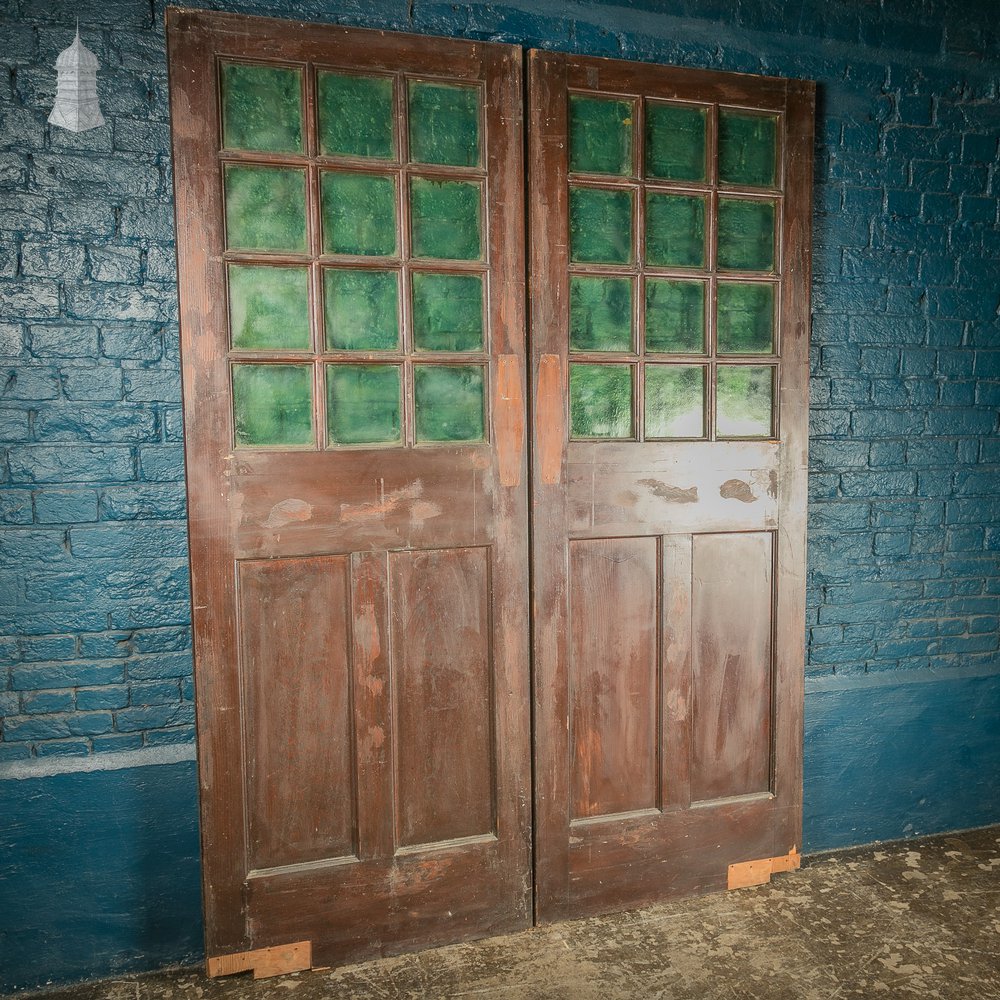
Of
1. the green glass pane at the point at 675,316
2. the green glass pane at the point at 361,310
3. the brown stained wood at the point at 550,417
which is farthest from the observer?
the green glass pane at the point at 675,316

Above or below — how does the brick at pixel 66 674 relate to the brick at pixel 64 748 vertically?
above

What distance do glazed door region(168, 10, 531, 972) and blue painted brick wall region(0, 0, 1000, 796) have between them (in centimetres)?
17

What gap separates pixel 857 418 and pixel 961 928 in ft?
5.17

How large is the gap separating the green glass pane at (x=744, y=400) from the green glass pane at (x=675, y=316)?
0.45 ft

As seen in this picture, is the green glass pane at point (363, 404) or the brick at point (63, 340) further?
the green glass pane at point (363, 404)

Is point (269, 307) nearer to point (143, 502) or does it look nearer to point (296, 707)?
point (143, 502)

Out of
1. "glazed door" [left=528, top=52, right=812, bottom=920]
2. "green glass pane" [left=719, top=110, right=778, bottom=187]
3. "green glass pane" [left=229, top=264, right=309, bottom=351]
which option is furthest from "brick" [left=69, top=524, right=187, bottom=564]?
"green glass pane" [left=719, top=110, right=778, bottom=187]

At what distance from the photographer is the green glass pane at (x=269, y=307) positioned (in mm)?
2076

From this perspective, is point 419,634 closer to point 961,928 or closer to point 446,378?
point 446,378

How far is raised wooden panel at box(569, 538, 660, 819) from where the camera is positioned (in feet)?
7.82

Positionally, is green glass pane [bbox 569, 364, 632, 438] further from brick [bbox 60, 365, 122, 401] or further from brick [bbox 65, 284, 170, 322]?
brick [bbox 60, 365, 122, 401]

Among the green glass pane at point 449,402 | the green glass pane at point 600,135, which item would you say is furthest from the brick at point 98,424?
the green glass pane at point 600,135

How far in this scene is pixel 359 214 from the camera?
2146 millimetres

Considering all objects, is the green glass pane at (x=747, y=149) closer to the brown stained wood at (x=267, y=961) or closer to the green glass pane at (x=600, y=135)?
the green glass pane at (x=600, y=135)
